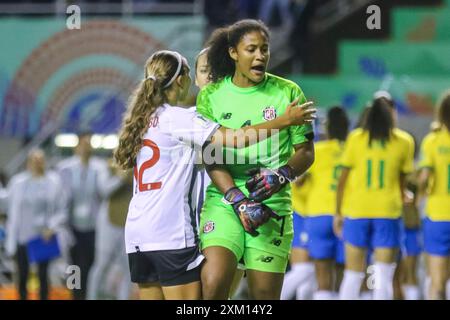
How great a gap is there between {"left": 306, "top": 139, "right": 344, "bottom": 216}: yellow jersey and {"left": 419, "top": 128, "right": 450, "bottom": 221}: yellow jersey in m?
1.44

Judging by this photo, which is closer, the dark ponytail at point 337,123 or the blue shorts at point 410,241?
the dark ponytail at point 337,123

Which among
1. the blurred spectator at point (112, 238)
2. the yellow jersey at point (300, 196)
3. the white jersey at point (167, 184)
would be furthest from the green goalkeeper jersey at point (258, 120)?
the blurred spectator at point (112, 238)

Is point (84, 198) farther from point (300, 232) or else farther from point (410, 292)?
point (410, 292)

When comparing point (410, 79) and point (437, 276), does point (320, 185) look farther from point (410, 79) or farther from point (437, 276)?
point (410, 79)

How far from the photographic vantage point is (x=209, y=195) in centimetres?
831

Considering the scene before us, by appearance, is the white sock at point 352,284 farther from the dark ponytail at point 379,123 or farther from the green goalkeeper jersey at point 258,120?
the green goalkeeper jersey at point 258,120

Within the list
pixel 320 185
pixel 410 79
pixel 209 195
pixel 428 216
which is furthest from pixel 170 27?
pixel 209 195

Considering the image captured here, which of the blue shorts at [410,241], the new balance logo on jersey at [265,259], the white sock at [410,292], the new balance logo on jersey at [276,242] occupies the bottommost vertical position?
the white sock at [410,292]

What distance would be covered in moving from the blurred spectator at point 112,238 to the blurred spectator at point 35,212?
481 mm

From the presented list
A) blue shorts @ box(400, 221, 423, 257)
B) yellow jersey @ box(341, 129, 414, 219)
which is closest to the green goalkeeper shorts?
yellow jersey @ box(341, 129, 414, 219)

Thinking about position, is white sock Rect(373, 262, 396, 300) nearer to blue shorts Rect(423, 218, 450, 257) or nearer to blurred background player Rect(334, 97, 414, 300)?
blurred background player Rect(334, 97, 414, 300)

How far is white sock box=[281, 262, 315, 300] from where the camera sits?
13.3 meters

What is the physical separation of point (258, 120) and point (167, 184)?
Result: 0.70 metres

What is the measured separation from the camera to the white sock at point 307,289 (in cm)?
1348
